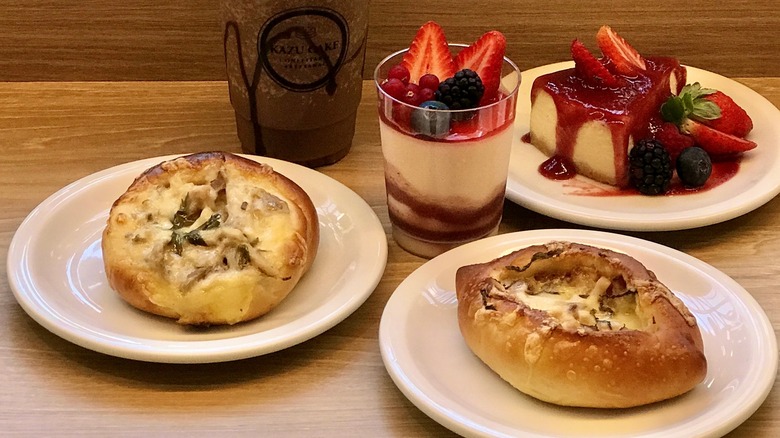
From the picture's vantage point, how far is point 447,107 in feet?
3.50

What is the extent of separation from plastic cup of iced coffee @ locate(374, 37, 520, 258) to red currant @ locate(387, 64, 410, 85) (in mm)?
18

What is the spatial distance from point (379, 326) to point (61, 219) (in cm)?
49

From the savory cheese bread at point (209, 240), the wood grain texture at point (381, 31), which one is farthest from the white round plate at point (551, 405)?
the wood grain texture at point (381, 31)

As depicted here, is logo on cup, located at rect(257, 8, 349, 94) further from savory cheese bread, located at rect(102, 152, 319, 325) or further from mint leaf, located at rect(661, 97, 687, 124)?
mint leaf, located at rect(661, 97, 687, 124)

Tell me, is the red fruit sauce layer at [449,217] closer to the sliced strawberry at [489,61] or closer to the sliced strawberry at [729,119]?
the sliced strawberry at [489,61]

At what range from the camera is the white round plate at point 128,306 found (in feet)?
3.04

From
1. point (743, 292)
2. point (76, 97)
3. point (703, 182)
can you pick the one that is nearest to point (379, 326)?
point (743, 292)

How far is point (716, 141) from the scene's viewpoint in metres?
1.37

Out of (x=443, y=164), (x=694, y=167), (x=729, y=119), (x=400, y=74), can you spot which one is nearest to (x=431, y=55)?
(x=400, y=74)

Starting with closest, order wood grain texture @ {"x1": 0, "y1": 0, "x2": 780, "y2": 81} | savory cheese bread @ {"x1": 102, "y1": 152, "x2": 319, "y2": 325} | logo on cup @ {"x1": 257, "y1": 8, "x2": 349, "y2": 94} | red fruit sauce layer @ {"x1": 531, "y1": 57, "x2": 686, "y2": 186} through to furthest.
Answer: savory cheese bread @ {"x1": 102, "y1": 152, "x2": 319, "y2": 325} → logo on cup @ {"x1": 257, "y1": 8, "x2": 349, "y2": 94} → red fruit sauce layer @ {"x1": 531, "y1": 57, "x2": 686, "y2": 186} → wood grain texture @ {"x1": 0, "y1": 0, "x2": 780, "y2": 81}

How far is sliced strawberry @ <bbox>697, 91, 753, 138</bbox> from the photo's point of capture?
4.63 ft

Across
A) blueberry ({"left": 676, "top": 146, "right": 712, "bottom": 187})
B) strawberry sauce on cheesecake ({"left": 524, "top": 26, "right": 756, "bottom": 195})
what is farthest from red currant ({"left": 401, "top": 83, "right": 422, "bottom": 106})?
blueberry ({"left": 676, "top": 146, "right": 712, "bottom": 187})

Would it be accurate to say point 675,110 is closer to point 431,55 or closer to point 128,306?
point 431,55

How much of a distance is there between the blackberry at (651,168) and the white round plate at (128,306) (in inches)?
16.5
